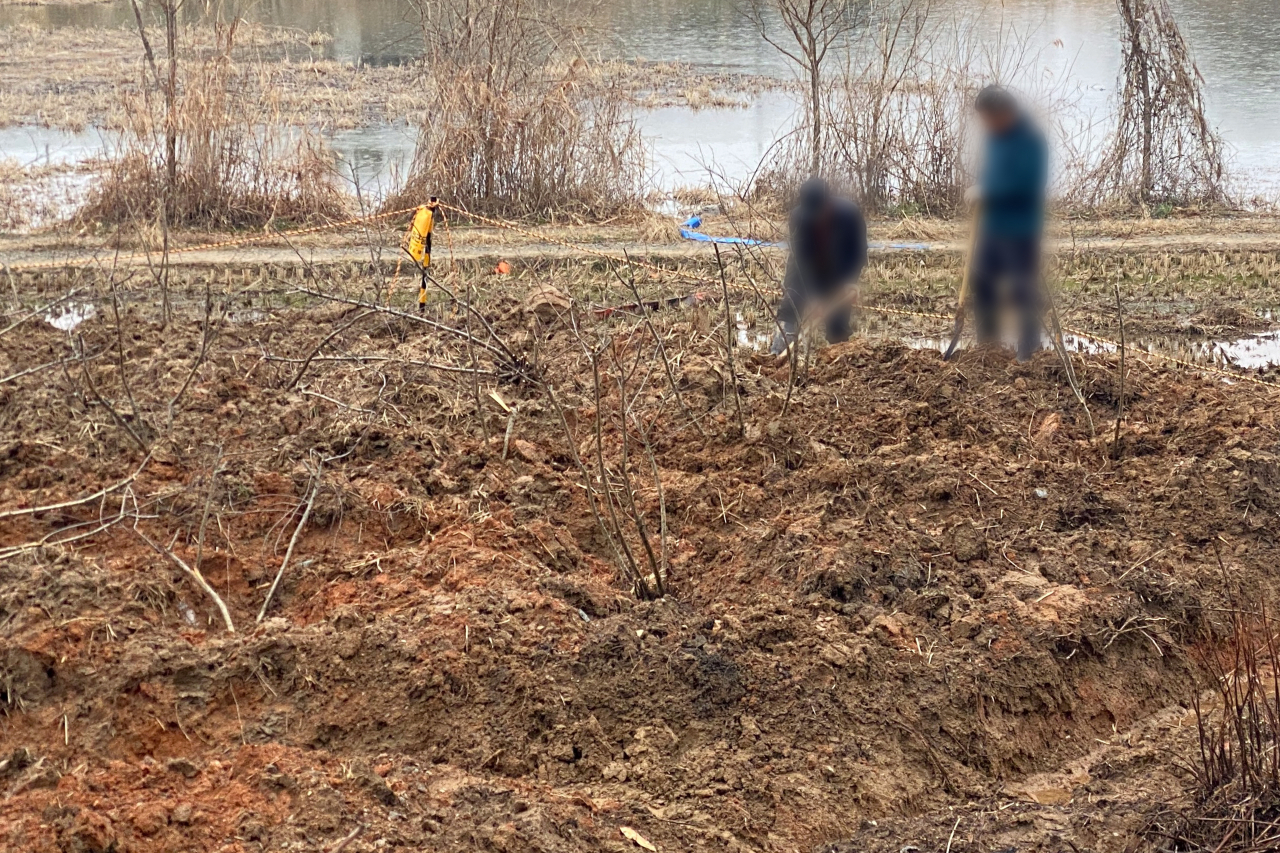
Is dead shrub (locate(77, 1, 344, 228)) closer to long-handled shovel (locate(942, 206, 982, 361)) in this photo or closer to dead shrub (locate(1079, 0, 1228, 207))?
long-handled shovel (locate(942, 206, 982, 361))

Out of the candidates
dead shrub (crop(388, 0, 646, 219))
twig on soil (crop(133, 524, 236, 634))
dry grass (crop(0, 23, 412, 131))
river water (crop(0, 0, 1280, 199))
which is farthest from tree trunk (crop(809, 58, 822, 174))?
twig on soil (crop(133, 524, 236, 634))

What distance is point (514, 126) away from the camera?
1281 centimetres

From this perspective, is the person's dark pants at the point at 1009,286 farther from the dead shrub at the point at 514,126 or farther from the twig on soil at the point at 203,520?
the dead shrub at the point at 514,126

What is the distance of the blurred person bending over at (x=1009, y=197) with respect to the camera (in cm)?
641

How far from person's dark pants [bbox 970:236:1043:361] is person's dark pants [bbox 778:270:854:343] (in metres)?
0.91

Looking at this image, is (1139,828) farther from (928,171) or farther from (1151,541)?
(928,171)

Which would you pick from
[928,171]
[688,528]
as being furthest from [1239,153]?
[688,528]

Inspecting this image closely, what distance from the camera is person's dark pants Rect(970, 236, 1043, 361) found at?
21.9 ft

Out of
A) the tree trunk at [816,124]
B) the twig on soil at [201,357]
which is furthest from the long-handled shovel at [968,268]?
the tree trunk at [816,124]

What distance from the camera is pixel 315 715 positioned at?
4031mm

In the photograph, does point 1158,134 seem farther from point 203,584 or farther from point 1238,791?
point 203,584

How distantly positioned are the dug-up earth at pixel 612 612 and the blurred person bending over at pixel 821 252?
847mm

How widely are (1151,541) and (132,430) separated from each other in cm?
485

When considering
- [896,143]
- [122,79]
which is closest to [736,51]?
[122,79]
